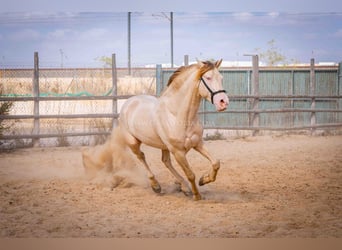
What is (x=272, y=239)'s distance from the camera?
416 cm

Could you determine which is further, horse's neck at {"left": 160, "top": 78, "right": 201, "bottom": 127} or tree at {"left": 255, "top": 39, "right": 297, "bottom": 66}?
horse's neck at {"left": 160, "top": 78, "right": 201, "bottom": 127}

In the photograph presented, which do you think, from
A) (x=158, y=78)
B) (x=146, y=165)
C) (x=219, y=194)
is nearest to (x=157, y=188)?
(x=146, y=165)

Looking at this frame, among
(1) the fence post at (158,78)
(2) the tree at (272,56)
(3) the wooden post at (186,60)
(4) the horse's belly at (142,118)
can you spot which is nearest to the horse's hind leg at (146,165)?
(4) the horse's belly at (142,118)

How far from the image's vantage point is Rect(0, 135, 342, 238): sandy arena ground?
14.1 feet

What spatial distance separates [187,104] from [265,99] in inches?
25.1

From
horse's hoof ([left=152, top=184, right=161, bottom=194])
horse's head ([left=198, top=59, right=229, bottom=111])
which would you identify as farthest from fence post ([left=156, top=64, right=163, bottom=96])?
horse's hoof ([left=152, top=184, right=161, bottom=194])

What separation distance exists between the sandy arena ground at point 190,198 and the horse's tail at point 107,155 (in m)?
0.11

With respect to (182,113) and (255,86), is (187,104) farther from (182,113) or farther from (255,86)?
(255,86)

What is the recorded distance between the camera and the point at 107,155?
6.00 m

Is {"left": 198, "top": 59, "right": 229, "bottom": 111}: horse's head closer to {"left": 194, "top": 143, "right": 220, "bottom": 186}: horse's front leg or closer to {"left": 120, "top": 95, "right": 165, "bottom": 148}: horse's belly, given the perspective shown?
{"left": 194, "top": 143, "right": 220, "bottom": 186}: horse's front leg

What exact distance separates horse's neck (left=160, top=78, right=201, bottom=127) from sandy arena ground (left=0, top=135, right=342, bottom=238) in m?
0.69
